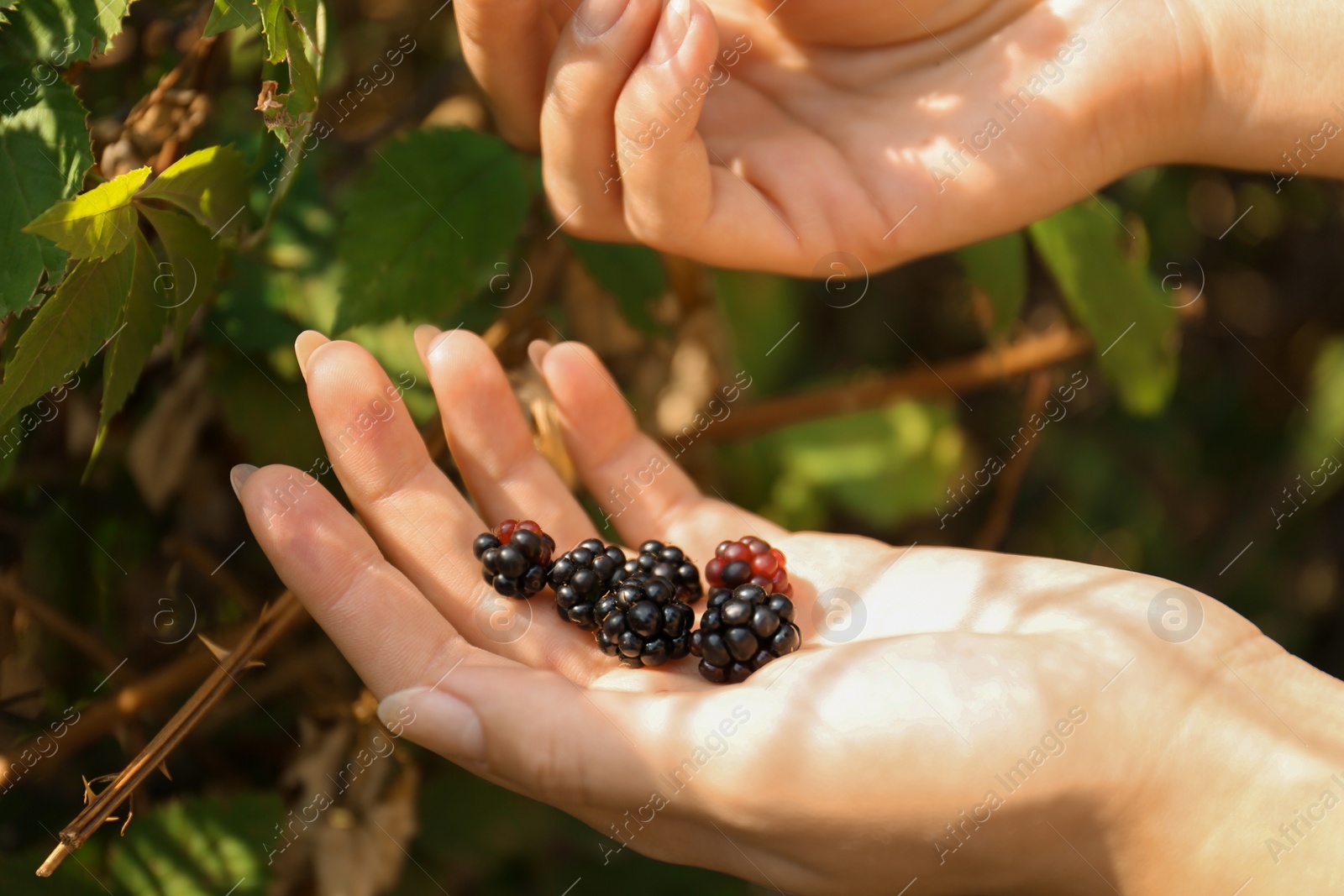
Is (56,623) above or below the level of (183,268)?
below

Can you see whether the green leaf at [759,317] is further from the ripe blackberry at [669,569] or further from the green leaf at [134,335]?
the green leaf at [134,335]

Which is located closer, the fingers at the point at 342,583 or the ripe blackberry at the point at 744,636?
the fingers at the point at 342,583

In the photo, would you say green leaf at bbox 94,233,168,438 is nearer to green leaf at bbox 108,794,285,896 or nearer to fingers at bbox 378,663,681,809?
fingers at bbox 378,663,681,809

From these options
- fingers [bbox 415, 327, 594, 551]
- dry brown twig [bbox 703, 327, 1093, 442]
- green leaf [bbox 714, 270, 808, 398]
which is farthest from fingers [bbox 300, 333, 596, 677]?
green leaf [bbox 714, 270, 808, 398]

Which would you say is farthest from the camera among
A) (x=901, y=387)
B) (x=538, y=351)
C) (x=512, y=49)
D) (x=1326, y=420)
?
(x=1326, y=420)

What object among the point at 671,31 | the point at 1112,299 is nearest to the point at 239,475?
the point at 671,31

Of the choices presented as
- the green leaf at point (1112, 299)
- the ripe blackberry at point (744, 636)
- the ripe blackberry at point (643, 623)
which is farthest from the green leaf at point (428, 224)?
the green leaf at point (1112, 299)

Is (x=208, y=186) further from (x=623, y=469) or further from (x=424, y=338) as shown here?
(x=623, y=469)
